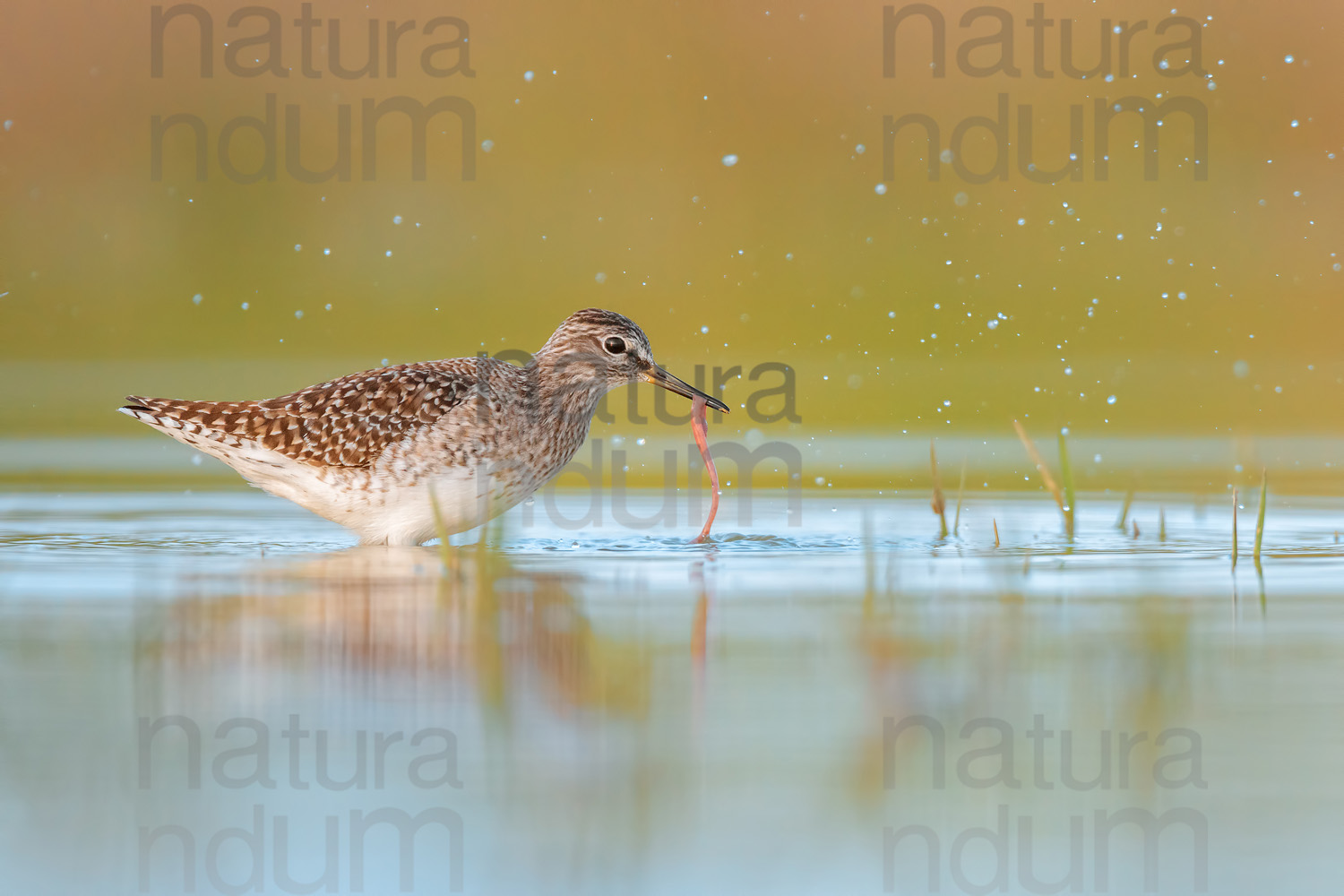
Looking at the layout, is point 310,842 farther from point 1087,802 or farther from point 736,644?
point 736,644

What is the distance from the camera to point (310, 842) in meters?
3.45

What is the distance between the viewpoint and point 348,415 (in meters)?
8.21

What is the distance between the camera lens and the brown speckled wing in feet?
26.5

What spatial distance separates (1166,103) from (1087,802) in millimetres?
17693

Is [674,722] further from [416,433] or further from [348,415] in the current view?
[348,415]

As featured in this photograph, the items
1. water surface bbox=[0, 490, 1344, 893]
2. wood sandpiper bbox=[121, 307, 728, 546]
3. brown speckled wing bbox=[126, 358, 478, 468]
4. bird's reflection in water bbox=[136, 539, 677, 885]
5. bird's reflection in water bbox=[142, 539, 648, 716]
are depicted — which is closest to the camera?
water surface bbox=[0, 490, 1344, 893]

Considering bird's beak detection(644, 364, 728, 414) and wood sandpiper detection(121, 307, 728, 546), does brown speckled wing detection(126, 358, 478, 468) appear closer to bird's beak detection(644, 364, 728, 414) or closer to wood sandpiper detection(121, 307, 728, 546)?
wood sandpiper detection(121, 307, 728, 546)

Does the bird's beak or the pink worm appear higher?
the bird's beak

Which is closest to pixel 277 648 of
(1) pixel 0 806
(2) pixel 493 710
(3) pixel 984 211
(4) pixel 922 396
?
(2) pixel 493 710

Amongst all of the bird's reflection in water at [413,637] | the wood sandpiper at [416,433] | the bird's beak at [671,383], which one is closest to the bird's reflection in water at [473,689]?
the bird's reflection in water at [413,637]

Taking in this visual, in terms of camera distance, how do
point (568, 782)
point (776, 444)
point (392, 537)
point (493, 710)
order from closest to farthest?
1. point (568, 782)
2. point (493, 710)
3. point (392, 537)
4. point (776, 444)

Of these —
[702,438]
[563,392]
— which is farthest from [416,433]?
[702,438]

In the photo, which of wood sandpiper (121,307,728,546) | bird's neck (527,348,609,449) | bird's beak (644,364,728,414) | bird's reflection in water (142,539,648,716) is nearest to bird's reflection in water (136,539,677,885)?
bird's reflection in water (142,539,648,716)

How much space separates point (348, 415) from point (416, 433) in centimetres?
43
